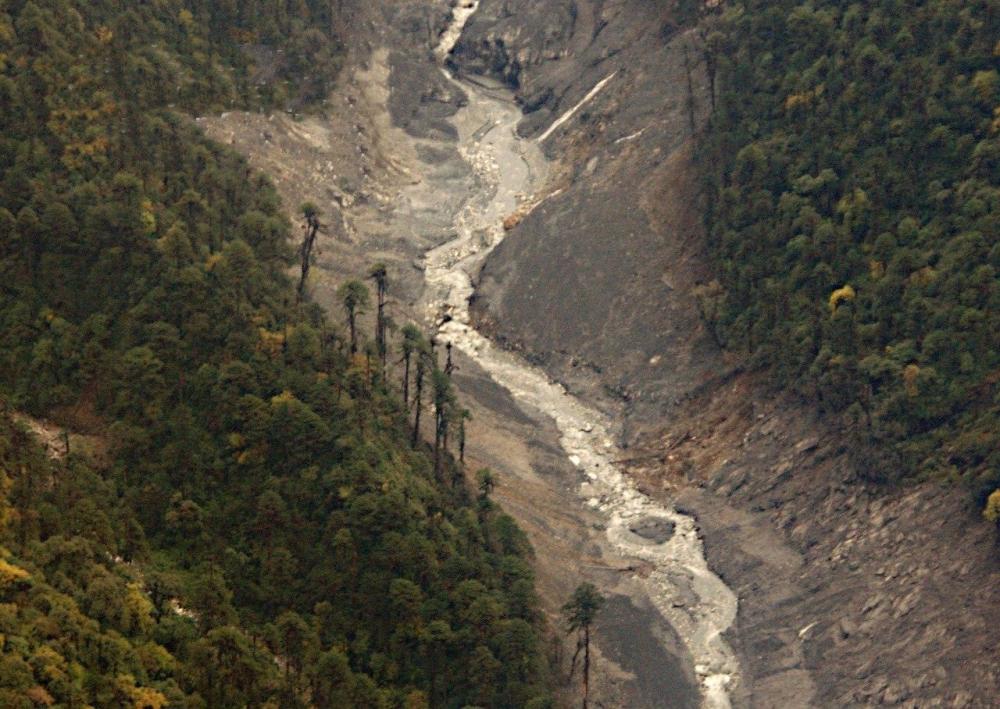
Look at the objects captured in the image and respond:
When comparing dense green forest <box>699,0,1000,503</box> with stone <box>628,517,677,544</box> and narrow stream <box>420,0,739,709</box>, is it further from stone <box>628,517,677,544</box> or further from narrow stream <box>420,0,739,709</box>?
stone <box>628,517,677,544</box>

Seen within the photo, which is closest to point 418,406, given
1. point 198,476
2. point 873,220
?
point 198,476

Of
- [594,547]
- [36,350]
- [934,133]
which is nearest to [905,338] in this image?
[934,133]

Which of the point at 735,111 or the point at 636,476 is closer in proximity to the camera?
the point at 636,476

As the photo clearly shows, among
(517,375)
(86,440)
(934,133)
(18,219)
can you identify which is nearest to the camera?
(86,440)

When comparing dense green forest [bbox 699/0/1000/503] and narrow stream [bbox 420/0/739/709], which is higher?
dense green forest [bbox 699/0/1000/503]

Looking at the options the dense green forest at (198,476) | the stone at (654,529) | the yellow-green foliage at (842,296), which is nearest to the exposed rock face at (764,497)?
the stone at (654,529)

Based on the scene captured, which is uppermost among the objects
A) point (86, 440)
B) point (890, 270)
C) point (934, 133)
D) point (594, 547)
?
point (934, 133)

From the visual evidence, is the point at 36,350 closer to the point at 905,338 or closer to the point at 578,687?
the point at 578,687

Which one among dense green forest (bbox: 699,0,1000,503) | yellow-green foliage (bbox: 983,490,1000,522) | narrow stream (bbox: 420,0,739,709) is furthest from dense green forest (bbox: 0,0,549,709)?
yellow-green foliage (bbox: 983,490,1000,522)
